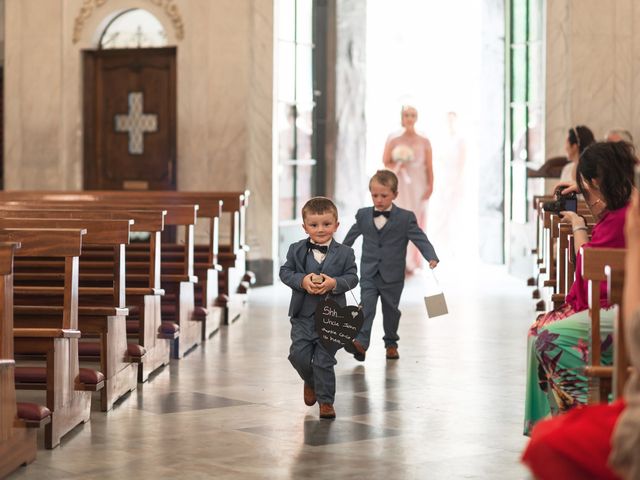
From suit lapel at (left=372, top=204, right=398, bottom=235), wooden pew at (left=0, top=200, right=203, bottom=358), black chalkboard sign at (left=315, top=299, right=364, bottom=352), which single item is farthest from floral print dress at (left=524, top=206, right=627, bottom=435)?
wooden pew at (left=0, top=200, right=203, bottom=358)

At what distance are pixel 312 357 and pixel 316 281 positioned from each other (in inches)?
17.1

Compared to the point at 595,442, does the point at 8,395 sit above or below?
below

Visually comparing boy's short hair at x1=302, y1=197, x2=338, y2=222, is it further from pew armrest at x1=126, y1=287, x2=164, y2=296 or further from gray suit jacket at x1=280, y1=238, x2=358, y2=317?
pew armrest at x1=126, y1=287, x2=164, y2=296

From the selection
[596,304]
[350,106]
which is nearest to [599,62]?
[350,106]

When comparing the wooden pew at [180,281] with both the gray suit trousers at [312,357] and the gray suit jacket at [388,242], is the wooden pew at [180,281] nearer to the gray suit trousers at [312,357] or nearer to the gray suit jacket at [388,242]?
the gray suit jacket at [388,242]

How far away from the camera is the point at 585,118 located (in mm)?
13266

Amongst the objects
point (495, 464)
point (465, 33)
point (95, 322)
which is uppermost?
point (465, 33)

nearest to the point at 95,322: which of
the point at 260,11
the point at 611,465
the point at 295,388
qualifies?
the point at 295,388

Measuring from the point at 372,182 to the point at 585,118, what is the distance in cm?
571

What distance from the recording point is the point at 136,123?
561 inches

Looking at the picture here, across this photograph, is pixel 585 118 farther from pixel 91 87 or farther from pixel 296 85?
pixel 91 87

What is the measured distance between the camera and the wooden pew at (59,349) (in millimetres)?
5734

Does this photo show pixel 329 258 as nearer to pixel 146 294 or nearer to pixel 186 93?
pixel 146 294

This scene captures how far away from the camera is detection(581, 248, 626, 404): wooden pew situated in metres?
4.23
